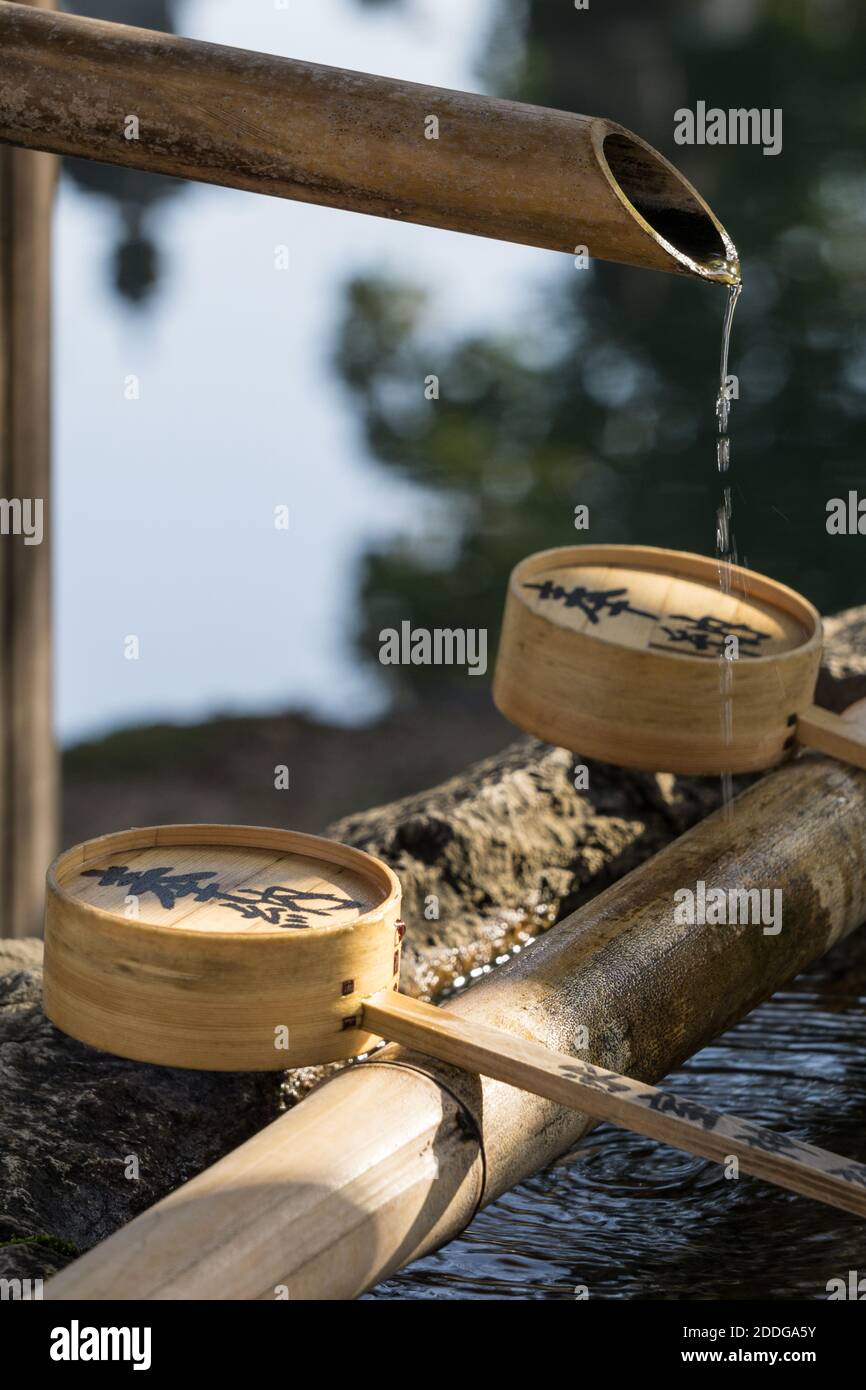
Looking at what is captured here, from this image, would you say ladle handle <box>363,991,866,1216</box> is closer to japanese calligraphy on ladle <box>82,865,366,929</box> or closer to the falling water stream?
Answer: japanese calligraphy on ladle <box>82,865,366,929</box>

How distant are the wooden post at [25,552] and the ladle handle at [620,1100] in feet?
9.22

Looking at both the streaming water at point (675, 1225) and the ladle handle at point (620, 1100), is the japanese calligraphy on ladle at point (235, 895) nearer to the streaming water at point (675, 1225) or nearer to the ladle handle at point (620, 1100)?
the ladle handle at point (620, 1100)

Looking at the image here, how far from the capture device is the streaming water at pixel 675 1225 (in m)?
2.36

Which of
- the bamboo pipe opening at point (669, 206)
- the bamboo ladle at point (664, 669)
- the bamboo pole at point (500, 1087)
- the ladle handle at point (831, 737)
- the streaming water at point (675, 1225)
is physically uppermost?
the bamboo pipe opening at point (669, 206)

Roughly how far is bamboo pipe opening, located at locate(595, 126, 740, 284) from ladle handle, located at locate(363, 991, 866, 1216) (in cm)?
108

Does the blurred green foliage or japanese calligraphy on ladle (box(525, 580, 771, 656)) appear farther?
the blurred green foliage

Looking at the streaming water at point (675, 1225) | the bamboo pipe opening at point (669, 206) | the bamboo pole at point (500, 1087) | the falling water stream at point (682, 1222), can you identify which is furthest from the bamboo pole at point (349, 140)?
the streaming water at point (675, 1225)

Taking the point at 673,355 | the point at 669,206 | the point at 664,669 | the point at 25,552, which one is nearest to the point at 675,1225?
the point at 664,669

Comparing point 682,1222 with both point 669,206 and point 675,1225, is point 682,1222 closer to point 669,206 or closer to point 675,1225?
point 675,1225

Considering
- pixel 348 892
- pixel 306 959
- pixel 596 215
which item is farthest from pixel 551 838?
pixel 596 215

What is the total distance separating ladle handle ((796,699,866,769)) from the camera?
3367 mm

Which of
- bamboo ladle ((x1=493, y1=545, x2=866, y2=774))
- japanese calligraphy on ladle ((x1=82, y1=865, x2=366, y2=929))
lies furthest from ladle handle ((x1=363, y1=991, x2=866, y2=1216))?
bamboo ladle ((x1=493, y1=545, x2=866, y2=774))

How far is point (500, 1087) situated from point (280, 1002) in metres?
0.34

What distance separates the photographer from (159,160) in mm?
2238
